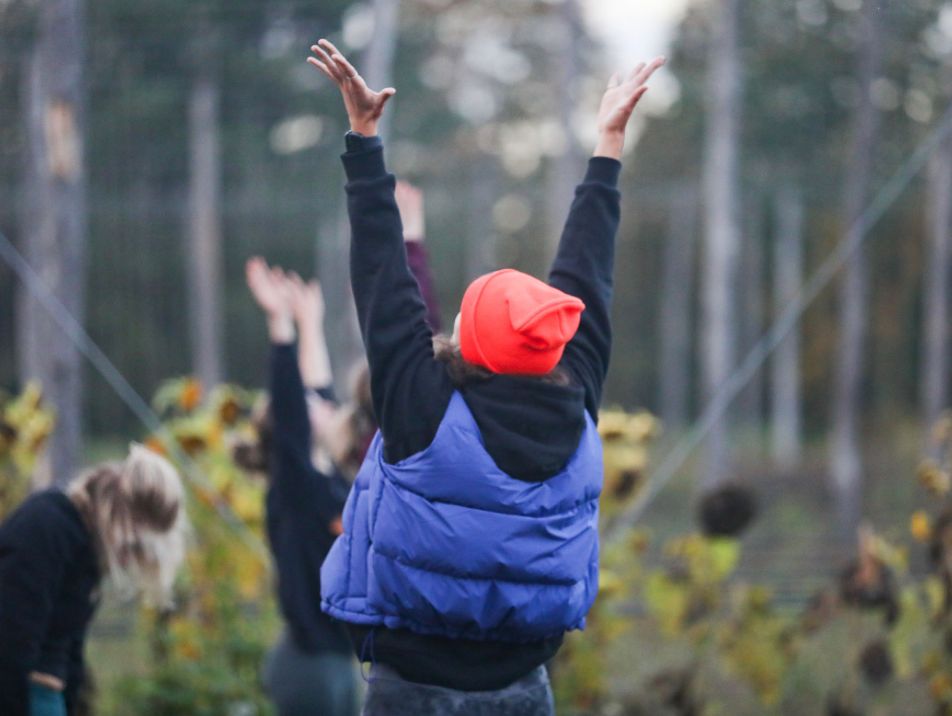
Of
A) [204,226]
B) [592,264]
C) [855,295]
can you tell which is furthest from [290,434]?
[204,226]

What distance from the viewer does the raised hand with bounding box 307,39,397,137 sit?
1.88 meters

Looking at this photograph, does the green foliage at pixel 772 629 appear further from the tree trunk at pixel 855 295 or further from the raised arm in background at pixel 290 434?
the tree trunk at pixel 855 295

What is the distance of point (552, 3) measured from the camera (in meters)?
11.3

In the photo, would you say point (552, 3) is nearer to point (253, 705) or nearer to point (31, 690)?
point (253, 705)

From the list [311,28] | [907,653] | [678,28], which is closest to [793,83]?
[678,28]

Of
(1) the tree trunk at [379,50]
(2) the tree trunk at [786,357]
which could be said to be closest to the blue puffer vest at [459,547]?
(1) the tree trunk at [379,50]

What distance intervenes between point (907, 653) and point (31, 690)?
2.95 m

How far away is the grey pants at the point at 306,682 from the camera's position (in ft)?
9.92

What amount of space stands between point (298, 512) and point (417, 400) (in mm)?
1221

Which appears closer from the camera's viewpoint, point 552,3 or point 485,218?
point 485,218

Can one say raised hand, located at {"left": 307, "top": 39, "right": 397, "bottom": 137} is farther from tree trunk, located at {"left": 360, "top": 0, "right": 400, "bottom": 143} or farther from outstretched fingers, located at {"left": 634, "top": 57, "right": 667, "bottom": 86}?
tree trunk, located at {"left": 360, "top": 0, "right": 400, "bottom": 143}

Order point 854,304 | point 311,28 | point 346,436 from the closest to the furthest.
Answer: point 346,436
point 854,304
point 311,28

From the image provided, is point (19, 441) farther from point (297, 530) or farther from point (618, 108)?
point (618, 108)

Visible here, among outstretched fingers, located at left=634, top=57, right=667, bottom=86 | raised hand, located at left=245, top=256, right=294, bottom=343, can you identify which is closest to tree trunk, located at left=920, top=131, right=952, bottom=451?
raised hand, located at left=245, top=256, right=294, bottom=343
